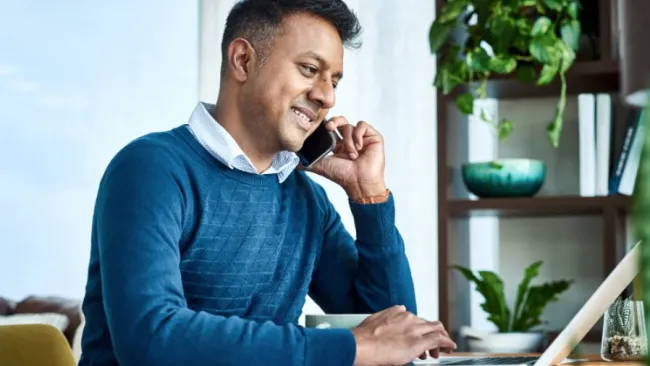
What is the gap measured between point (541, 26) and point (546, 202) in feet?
1.49

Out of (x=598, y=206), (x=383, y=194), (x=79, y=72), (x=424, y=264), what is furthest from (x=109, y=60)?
(x=383, y=194)

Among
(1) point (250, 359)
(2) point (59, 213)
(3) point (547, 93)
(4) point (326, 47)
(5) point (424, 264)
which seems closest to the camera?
(1) point (250, 359)

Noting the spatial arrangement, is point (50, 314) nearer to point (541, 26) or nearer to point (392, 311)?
point (541, 26)

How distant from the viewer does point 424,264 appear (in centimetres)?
311

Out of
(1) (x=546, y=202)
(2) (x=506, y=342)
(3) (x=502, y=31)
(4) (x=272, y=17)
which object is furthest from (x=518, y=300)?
(4) (x=272, y=17)

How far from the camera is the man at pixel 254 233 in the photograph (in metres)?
1.20

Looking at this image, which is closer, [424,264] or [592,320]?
[592,320]

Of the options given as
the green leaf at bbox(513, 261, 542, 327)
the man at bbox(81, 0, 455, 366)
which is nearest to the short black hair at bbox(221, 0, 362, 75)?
the man at bbox(81, 0, 455, 366)

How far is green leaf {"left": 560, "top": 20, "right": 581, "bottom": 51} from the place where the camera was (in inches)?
96.1

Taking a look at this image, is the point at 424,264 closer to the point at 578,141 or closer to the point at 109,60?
the point at 578,141

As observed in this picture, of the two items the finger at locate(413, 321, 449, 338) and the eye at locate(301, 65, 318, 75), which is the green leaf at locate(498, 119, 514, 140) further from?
the finger at locate(413, 321, 449, 338)

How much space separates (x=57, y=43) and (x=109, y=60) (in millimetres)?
243

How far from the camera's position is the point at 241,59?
65.1 inches

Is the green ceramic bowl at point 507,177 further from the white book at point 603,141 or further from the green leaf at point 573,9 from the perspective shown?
the green leaf at point 573,9
